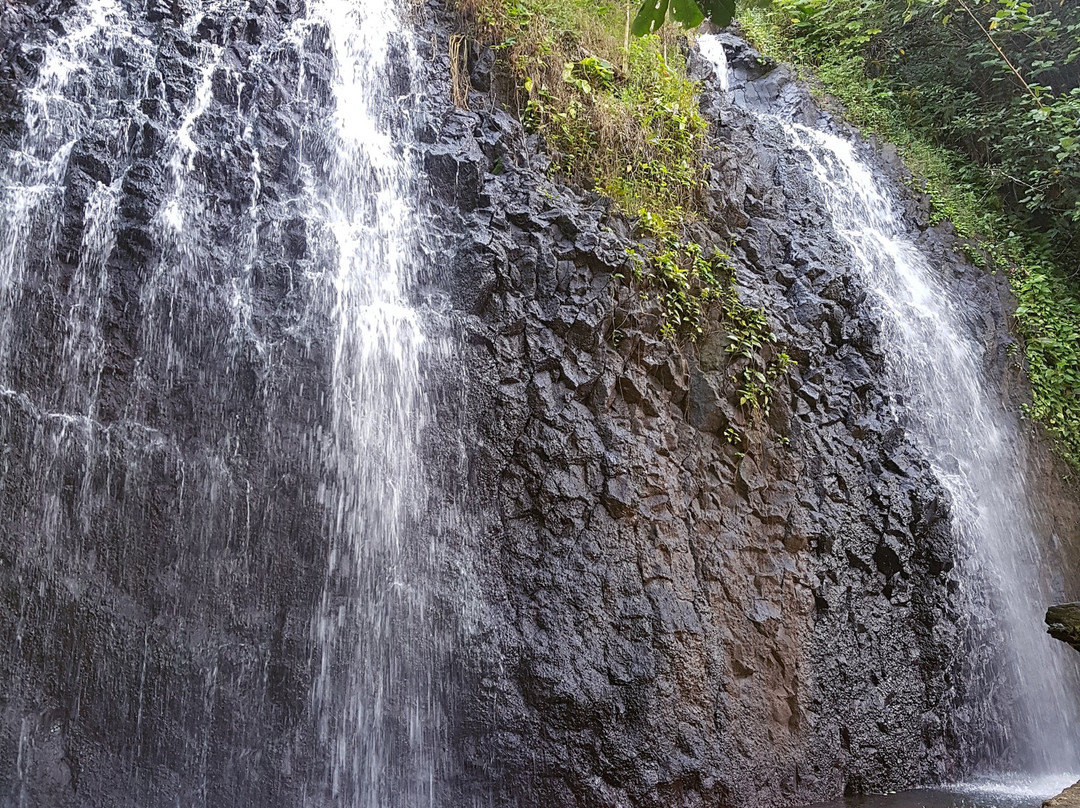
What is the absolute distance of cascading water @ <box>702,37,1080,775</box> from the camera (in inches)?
300

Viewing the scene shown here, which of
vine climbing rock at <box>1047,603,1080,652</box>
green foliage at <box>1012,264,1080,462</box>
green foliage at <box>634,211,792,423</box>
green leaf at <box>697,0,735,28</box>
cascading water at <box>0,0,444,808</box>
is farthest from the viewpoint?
Result: green foliage at <box>1012,264,1080,462</box>

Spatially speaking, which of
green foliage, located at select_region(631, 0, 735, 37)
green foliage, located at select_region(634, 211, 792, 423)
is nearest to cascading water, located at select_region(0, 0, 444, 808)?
green foliage, located at select_region(634, 211, 792, 423)

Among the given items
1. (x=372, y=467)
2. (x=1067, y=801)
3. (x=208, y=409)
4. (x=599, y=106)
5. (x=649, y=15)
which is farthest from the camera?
(x=599, y=106)

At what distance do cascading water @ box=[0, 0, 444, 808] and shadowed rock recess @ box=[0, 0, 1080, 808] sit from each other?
0.10 feet

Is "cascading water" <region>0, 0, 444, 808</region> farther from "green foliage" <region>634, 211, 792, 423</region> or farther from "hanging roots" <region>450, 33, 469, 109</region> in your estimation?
"green foliage" <region>634, 211, 792, 423</region>

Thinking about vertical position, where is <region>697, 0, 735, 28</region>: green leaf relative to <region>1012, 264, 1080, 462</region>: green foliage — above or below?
below

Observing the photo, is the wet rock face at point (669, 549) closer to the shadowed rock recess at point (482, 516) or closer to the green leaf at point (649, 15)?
the shadowed rock recess at point (482, 516)

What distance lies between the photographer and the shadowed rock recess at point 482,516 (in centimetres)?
534

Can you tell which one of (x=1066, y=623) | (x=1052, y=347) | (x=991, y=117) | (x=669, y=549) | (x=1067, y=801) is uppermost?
(x=991, y=117)

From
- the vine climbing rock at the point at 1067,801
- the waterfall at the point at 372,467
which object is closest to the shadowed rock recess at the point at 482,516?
the waterfall at the point at 372,467

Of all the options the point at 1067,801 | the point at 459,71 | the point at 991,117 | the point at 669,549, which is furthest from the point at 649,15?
the point at 991,117

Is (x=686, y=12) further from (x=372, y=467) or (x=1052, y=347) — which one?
(x=1052, y=347)

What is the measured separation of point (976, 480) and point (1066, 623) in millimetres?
4056

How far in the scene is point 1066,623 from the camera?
491 centimetres
